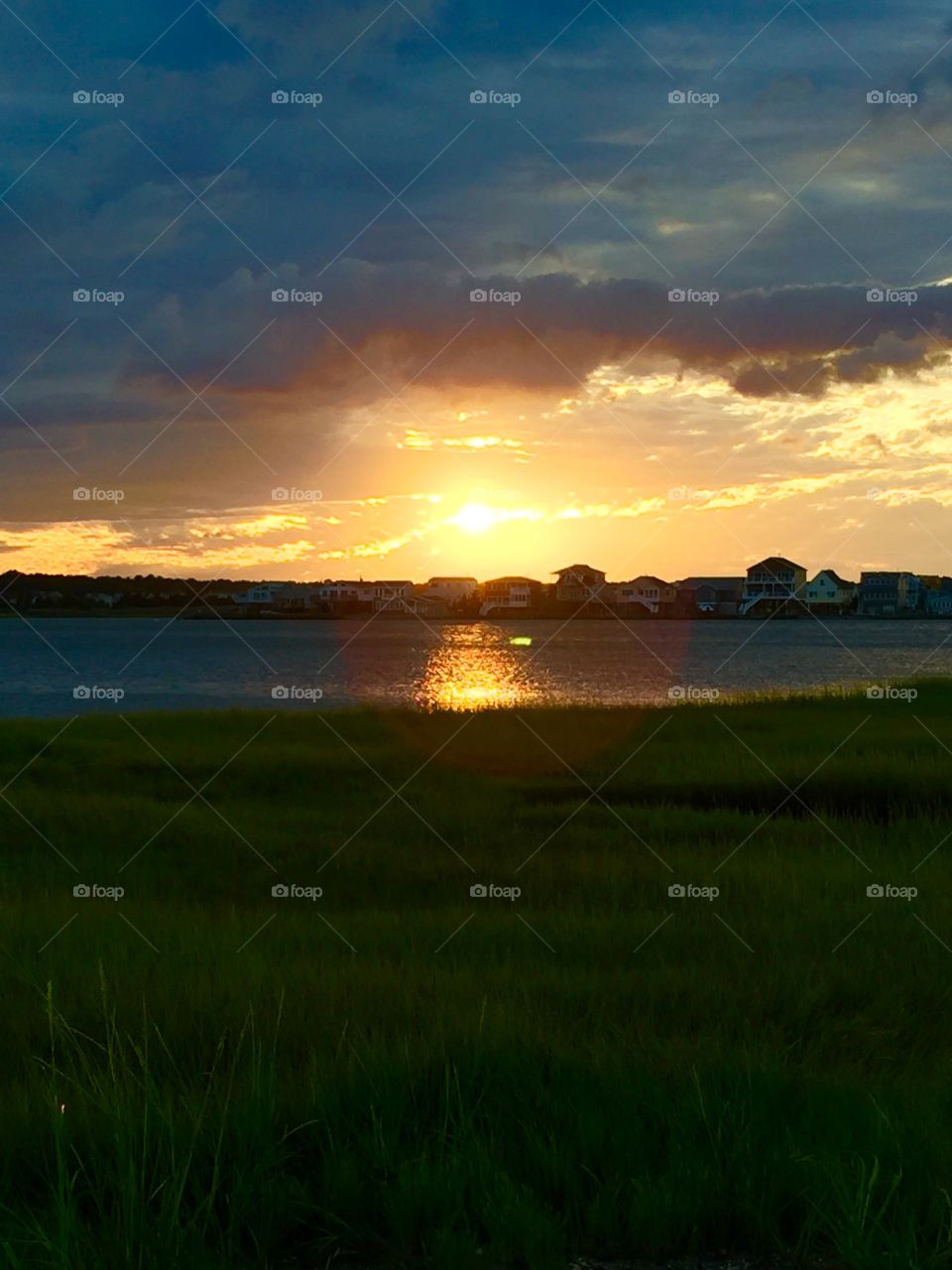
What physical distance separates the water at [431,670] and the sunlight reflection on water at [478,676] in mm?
177

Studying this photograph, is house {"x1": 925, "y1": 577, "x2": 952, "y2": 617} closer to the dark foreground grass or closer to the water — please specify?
the water

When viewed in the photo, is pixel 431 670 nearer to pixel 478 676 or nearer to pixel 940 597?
pixel 478 676

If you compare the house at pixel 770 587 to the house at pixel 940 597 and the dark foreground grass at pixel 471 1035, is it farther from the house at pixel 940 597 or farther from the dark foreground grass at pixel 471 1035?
the dark foreground grass at pixel 471 1035

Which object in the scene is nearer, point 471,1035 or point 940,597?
point 471,1035

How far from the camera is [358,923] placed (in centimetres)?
1054

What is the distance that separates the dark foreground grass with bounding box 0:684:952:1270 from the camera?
4723mm

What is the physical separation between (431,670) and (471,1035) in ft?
294

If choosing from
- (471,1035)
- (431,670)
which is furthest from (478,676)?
(471,1035)

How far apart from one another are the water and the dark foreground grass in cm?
2198

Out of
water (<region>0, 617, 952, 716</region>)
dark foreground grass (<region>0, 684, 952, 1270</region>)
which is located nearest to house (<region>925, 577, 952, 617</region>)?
water (<region>0, 617, 952, 716</region>)

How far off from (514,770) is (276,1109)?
52.2 ft

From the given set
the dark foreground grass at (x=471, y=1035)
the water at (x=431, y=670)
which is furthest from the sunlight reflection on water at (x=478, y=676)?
the dark foreground grass at (x=471, y=1035)

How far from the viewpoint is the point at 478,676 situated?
87250 mm

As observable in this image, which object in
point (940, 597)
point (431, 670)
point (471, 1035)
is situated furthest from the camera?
point (940, 597)
